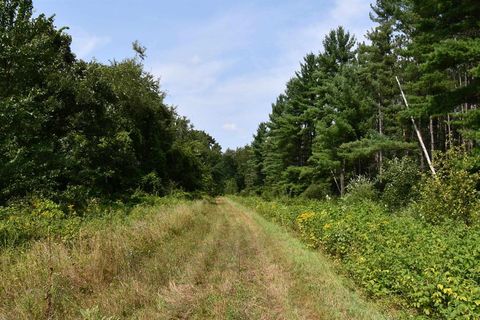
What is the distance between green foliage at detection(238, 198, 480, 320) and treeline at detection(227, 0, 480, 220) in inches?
203

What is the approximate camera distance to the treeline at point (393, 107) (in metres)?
15.7

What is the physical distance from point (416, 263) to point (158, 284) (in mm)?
4768

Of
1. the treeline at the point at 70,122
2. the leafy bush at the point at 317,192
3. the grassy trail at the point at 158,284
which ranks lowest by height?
the grassy trail at the point at 158,284

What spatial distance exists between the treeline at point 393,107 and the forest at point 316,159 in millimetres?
116

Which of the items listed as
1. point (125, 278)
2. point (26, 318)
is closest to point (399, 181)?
point (125, 278)

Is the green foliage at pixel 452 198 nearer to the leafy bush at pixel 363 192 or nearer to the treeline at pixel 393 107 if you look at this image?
the treeline at pixel 393 107

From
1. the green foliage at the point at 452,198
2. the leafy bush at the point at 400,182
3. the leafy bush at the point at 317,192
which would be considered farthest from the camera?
the leafy bush at the point at 317,192

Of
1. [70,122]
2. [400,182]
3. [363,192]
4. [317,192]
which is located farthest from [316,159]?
[70,122]

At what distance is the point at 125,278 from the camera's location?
7.52m

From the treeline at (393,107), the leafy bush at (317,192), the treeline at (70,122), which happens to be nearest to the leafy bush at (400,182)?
the treeline at (393,107)

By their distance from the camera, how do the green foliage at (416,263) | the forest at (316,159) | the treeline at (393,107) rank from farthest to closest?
the treeline at (393,107)
the forest at (316,159)
the green foliage at (416,263)

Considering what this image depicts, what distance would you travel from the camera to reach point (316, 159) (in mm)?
37031

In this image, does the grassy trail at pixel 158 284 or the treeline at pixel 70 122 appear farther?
the treeline at pixel 70 122

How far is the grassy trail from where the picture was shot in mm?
6000
